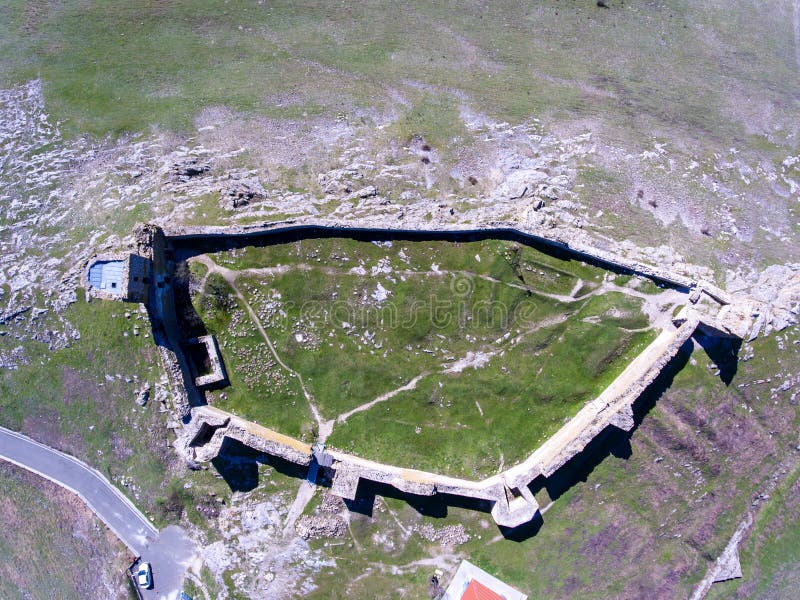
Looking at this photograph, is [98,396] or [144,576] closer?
[144,576]

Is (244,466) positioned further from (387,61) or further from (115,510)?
(387,61)

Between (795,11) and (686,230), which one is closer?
(686,230)

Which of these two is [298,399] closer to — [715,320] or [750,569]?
[715,320]

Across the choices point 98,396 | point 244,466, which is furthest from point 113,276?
point 244,466

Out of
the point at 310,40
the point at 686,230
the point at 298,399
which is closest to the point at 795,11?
the point at 686,230

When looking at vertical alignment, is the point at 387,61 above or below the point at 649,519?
above

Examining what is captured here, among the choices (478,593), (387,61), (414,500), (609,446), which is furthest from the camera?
(387,61)

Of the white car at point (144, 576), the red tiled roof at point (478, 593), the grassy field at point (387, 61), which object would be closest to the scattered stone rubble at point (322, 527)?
the red tiled roof at point (478, 593)
